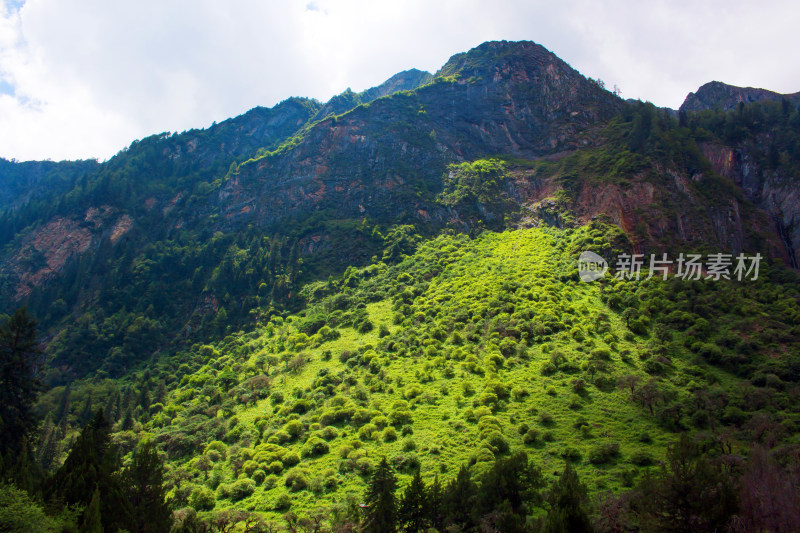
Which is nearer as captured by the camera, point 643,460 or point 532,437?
point 643,460

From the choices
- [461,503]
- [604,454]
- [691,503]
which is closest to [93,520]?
[461,503]

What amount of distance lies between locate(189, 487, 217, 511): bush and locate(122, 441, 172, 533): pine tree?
8944 mm

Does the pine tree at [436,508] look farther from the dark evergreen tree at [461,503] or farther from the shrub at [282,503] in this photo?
the shrub at [282,503]

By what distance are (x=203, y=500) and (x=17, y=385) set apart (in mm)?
19701

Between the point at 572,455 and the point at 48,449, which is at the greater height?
the point at 572,455

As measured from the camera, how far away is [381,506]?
1283 inches

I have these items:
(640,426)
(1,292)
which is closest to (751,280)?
(640,426)

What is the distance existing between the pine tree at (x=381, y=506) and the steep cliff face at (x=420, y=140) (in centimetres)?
9606

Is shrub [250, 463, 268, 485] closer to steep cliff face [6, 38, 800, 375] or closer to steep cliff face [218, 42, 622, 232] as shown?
steep cliff face [6, 38, 800, 375]

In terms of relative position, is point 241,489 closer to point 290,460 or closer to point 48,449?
point 290,460

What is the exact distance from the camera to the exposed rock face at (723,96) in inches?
6147

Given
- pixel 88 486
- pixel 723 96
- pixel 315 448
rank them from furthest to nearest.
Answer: pixel 723 96 → pixel 315 448 → pixel 88 486

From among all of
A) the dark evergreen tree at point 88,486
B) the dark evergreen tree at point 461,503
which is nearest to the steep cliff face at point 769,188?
the dark evergreen tree at point 461,503

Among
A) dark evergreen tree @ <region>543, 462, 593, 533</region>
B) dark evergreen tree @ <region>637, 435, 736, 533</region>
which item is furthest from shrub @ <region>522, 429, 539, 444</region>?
dark evergreen tree @ <region>637, 435, 736, 533</region>
